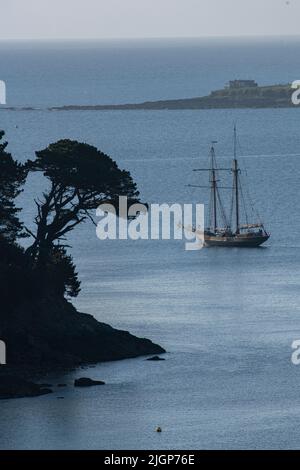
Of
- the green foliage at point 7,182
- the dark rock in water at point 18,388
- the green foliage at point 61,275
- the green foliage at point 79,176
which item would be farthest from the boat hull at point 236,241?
the dark rock in water at point 18,388

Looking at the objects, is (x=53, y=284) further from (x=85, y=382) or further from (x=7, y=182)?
(x=85, y=382)

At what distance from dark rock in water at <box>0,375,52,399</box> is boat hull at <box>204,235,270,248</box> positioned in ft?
159

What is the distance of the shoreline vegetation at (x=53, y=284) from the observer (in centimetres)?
8634

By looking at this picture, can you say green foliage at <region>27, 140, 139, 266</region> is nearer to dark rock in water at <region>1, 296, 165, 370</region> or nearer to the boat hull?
dark rock in water at <region>1, 296, 165, 370</region>

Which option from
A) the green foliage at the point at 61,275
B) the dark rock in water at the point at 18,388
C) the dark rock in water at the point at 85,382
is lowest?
the dark rock in water at the point at 18,388

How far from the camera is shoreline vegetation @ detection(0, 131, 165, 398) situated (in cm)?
8634

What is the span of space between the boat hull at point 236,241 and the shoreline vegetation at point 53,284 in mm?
Answer: 37571

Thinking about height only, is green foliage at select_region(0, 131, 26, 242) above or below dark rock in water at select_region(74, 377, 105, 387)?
above

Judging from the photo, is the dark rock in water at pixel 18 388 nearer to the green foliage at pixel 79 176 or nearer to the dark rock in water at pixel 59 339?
the dark rock in water at pixel 59 339

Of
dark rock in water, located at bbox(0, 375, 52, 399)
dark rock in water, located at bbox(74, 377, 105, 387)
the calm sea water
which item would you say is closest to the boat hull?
the calm sea water

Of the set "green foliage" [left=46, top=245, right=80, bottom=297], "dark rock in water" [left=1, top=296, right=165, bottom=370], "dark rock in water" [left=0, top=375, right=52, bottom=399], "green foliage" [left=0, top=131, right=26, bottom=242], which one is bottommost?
"dark rock in water" [left=0, top=375, right=52, bottom=399]

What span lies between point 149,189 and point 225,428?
85.2m
